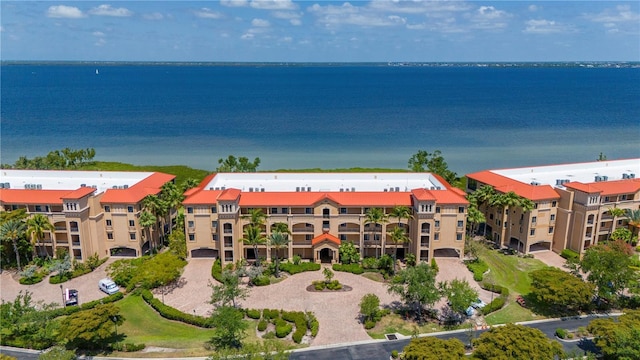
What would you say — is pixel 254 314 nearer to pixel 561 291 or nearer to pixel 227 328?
pixel 227 328

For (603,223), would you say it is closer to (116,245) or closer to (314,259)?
(314,259)

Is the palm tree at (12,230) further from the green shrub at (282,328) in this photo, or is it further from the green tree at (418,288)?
the green tree at (418,288)

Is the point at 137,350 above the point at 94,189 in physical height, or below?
below

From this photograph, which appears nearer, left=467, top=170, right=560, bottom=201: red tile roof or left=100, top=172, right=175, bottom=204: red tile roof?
left=100, top=172, right=175, bottom=204: red tile roof

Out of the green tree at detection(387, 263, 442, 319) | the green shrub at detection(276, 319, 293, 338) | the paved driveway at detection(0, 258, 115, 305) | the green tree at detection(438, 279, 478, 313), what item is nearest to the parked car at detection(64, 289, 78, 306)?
the paved driveway at detection(0, 258, 115, 305)

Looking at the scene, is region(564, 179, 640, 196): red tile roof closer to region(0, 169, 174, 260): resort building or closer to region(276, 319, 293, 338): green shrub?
region(276, 319, 293, 338): green shrub

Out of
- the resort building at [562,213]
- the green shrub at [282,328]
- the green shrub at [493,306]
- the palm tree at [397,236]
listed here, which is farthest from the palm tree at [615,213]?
the green shrub at [282,328]

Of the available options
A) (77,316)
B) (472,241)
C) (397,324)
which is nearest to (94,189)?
(77,316)
